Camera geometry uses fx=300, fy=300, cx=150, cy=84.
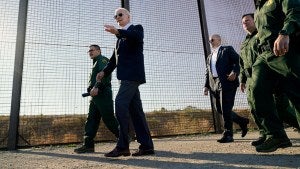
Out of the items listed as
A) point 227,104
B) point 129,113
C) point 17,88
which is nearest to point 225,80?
point 227,104

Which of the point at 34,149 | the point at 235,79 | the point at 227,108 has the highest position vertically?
the point at 235,79

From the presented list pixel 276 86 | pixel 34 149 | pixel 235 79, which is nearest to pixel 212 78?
pixel 235 79

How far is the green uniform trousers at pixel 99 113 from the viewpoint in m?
4.32

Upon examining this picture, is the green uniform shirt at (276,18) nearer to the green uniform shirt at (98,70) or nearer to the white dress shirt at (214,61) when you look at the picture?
the white dress shirt at (214,61)

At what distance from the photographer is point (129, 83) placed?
3.36 m

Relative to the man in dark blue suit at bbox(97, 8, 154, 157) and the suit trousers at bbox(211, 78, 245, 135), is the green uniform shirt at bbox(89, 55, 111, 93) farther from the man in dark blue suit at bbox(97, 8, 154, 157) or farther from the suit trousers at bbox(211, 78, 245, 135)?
the suit trousers at bbox(211, 78, 245, 135)

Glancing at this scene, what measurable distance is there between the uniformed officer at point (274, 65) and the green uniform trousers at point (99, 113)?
7.22 feet

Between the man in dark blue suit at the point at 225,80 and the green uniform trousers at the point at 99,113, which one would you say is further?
the man in dark blue suit at the point at 225,80

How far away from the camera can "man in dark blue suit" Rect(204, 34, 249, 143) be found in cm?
467

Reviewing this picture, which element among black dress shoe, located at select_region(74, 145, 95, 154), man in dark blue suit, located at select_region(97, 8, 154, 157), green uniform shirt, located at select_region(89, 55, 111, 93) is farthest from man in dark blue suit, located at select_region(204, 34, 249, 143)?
black dress shoe, located at select_region(74, 145, 95, 154)

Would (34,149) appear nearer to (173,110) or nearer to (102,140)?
(102,140)

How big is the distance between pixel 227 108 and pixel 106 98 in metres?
1.88

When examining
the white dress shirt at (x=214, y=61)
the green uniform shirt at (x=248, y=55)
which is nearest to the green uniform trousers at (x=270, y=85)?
the green uniform shirt at (x=248, y=55)

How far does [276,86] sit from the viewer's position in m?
2.79
